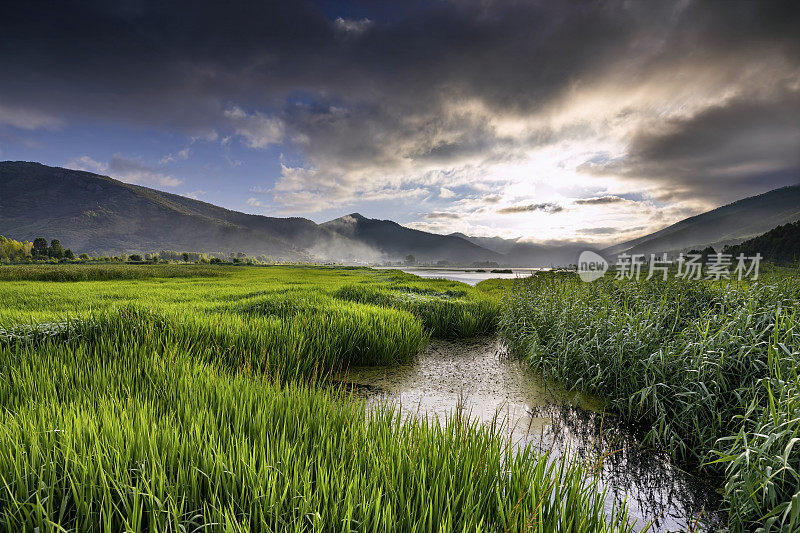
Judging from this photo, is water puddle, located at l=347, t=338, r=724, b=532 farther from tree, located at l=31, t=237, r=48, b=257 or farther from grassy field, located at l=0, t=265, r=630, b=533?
tree, located at l=31, t=237, r=48, b=257

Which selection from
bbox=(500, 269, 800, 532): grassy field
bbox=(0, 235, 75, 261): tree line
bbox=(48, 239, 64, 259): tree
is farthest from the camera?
bbox=(48, 239, 64, 259): tree

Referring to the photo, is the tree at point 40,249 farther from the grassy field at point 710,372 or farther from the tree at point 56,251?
the grassy field at point 710,372

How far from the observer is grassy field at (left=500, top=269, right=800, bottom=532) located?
256 centimetres

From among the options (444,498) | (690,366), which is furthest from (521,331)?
(444,498)

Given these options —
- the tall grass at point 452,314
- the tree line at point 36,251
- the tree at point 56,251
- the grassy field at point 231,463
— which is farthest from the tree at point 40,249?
the grassy field at point 231,463

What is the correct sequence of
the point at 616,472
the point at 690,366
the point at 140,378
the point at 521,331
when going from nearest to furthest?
the point at 616,472 < the point at 140,378 < the point at 690,366 < the point at 521,331

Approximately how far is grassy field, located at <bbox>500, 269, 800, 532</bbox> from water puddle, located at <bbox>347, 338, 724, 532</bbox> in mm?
256

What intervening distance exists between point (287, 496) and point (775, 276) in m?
8.32

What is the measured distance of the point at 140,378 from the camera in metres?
3.61

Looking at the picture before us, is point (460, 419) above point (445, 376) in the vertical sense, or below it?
above

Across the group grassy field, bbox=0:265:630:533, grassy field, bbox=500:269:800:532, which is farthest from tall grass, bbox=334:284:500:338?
grassy field, bbox=0:265:630:533

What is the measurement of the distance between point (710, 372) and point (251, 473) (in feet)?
16.4

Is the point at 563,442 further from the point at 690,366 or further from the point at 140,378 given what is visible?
the point at 140,378

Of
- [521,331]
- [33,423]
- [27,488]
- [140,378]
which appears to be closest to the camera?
[27,488]
